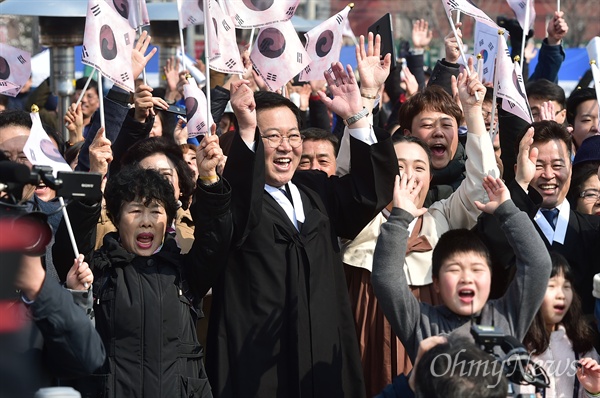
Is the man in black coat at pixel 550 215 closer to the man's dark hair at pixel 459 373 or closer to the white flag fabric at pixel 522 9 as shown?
the man's dark hair at pixel 459 373

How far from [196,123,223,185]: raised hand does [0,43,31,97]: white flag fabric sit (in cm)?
272

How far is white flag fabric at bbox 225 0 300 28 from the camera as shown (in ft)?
19.8

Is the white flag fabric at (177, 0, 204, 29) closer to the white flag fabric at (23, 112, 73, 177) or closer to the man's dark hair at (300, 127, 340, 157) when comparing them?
the man's dark hair at (300, 127, 340, 157)

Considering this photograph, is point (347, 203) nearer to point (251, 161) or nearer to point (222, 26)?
point (251, 161)

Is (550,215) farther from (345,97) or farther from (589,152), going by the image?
(345,97)

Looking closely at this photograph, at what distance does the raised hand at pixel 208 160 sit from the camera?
466cm

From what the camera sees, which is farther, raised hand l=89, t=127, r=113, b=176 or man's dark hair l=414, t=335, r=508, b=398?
raised hand l=89, t=127, r=113, b=176

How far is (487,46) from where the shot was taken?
7785mm

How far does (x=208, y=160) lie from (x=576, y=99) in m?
3.74

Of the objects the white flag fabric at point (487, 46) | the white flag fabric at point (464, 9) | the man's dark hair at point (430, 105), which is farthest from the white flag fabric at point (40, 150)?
the white flag fabric at point (487, 46)

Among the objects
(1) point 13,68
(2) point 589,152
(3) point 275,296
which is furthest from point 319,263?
(1) point 13,68

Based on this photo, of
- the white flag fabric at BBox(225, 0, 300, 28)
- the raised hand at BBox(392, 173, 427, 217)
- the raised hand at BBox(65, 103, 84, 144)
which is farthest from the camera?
the raised hand at BBox(65, 103, 84, 144)

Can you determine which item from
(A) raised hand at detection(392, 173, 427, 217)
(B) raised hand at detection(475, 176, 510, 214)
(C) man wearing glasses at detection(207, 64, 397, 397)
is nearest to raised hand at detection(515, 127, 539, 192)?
(B) raised hand at detection(475, 176, 510, 214)

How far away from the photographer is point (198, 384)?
467 cm
